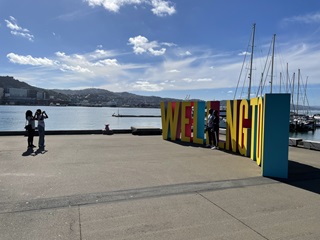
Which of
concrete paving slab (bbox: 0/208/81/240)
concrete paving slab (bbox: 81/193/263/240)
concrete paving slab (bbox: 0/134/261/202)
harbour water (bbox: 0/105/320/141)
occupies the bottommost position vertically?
harbour water (bbox: 0/105/320/141)

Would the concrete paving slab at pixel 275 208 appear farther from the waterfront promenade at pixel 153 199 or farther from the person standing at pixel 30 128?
the person standing at pixel 30 128

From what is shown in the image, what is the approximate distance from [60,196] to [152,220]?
6.92ft

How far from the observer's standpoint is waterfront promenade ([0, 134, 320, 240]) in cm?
397

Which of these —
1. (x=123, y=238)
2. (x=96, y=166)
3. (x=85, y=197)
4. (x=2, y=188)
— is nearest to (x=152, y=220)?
(x=123, y=238)

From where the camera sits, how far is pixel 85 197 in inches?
209

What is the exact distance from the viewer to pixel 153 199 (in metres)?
5.27

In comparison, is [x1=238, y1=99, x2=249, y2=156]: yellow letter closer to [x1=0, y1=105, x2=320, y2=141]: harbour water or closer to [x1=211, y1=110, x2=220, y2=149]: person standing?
[x1=211, y1=110, x2=220, y2=149]: person standing

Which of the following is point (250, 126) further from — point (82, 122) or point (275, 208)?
point (82, 122)

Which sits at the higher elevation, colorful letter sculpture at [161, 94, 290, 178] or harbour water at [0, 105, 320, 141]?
colorful letter sculpture at [161, 94, 290, 178]

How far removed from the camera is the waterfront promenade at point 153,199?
397 cm

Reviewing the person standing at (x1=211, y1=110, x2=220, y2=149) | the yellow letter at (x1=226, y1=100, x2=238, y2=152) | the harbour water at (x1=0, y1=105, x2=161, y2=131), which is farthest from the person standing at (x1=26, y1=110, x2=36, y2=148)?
the harbour water at (x1=0, y1=105, x2=161, y2=131)

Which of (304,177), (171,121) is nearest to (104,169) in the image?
(304,177)

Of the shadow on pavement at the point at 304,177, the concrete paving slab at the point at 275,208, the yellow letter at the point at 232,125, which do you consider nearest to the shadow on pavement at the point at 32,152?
the concrete paving slab at the point at 275,208

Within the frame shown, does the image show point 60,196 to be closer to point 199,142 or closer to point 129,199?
point 129,199
